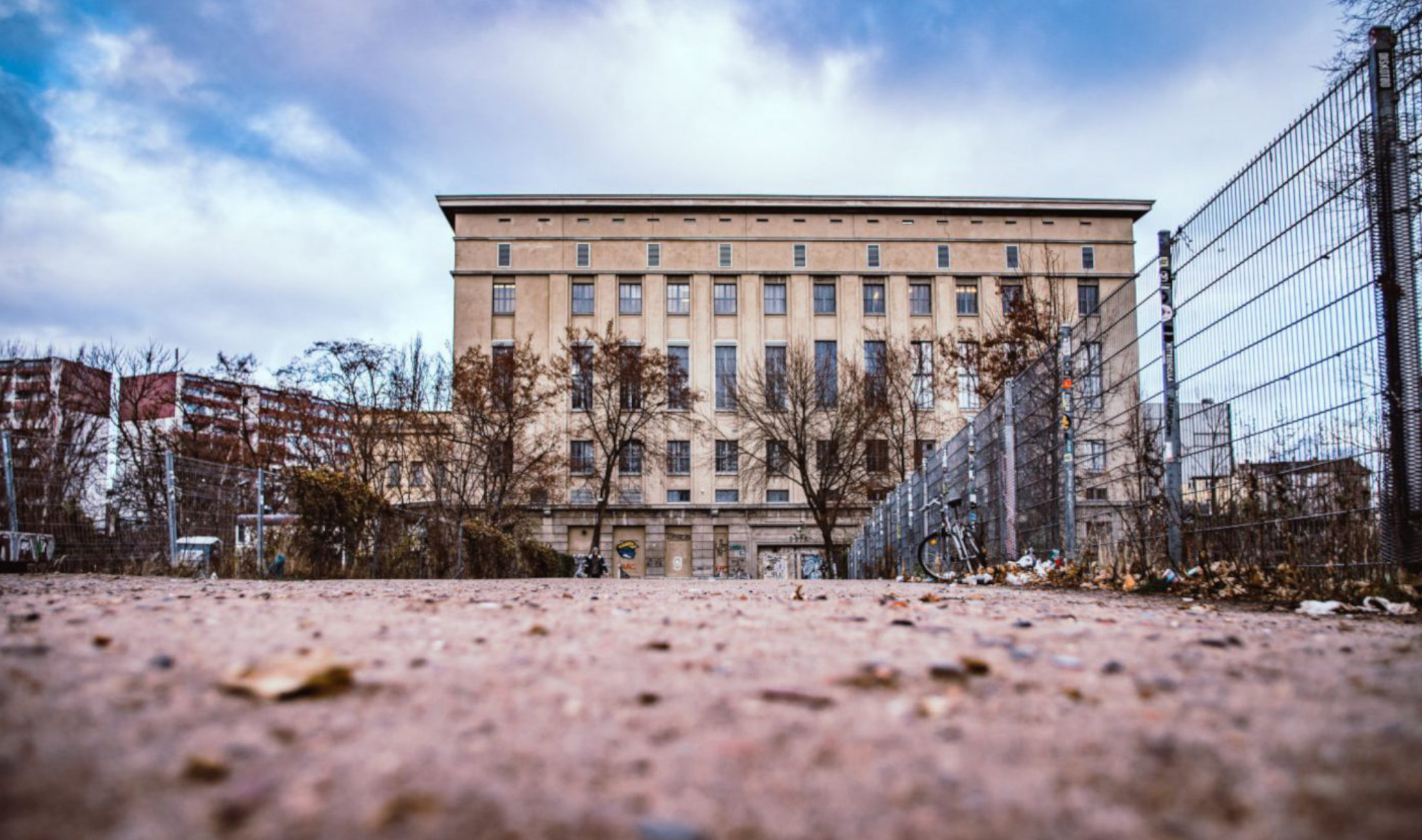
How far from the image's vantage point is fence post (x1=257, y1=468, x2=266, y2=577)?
13.8 m

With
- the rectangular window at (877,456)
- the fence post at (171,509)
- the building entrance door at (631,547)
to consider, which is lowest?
the building entrance door at (631,547)

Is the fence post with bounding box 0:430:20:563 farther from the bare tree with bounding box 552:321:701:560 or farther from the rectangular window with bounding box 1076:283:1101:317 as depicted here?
the rectangular window with bounding box 1076:283:1101:317

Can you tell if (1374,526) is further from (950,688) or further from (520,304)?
(520,304)

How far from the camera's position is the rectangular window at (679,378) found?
51469 millimetres

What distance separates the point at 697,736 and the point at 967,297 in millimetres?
62781

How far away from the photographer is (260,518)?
14.2 m

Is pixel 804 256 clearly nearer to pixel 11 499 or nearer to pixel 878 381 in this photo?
pixel 878 381

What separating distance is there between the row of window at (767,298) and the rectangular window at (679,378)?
235cm

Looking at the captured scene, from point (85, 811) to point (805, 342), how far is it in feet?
195

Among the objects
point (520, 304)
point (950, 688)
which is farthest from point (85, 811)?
point (520, 304)

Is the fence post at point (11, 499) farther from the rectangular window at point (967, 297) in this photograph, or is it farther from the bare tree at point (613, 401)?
the rectangular window at point (967, 297)

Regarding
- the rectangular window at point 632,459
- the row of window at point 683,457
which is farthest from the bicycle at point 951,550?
the rectangular window at point 632,459

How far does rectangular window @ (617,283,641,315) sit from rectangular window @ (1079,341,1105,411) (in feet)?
168

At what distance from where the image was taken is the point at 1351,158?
6.61m
